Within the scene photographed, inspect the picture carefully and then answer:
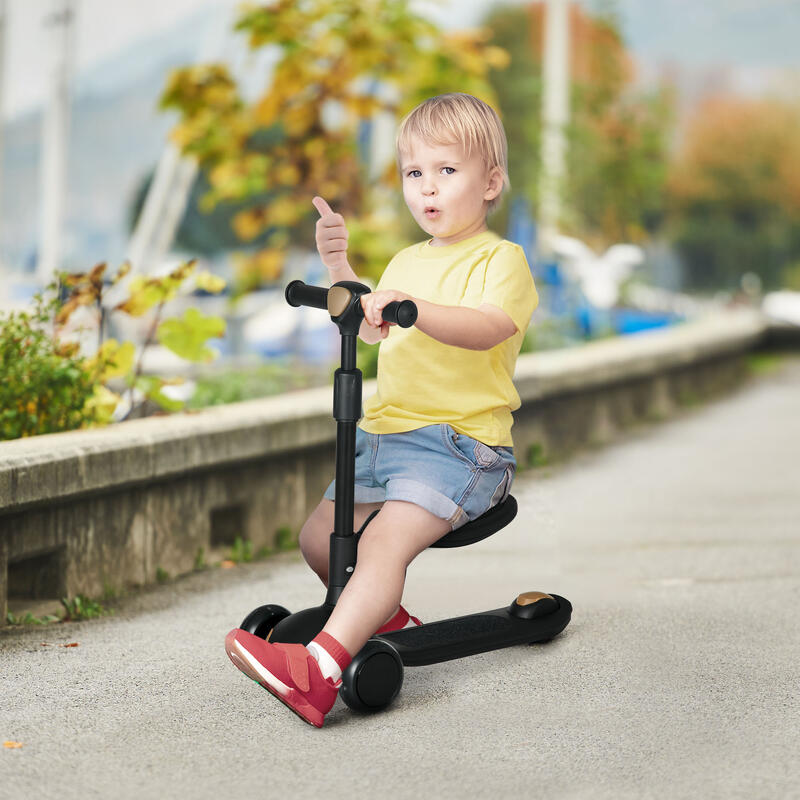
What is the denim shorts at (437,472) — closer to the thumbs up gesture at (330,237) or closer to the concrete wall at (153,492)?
the thumbs up gesture at (330,237)

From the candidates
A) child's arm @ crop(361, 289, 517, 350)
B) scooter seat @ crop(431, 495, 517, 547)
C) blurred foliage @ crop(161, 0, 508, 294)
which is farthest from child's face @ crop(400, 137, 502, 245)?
blurred foliage @ crop(161, 0, 508, 294)

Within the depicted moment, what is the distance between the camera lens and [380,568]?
3.04 metres

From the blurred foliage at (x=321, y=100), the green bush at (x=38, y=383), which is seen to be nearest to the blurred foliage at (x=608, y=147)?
the blurred foliage at (x=321, y=100)

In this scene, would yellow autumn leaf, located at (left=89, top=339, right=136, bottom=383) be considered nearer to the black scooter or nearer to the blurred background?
the blurred background

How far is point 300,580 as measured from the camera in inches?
179

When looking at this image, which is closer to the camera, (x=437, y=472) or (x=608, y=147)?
(x=437, y=472)

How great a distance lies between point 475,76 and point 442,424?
18.9 ft

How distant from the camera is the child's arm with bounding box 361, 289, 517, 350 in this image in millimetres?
2883

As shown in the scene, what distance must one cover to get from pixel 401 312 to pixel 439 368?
407 mm

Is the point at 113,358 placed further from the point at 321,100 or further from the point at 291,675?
the point at 321,100

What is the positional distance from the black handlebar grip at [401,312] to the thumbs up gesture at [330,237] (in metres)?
0.48

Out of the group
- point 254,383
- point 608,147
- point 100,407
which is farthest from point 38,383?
point 608,147

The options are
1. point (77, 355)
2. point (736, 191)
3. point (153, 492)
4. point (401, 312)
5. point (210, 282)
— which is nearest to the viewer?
point (401, 312)

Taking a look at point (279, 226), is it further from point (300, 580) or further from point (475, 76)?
point (300, 580)
